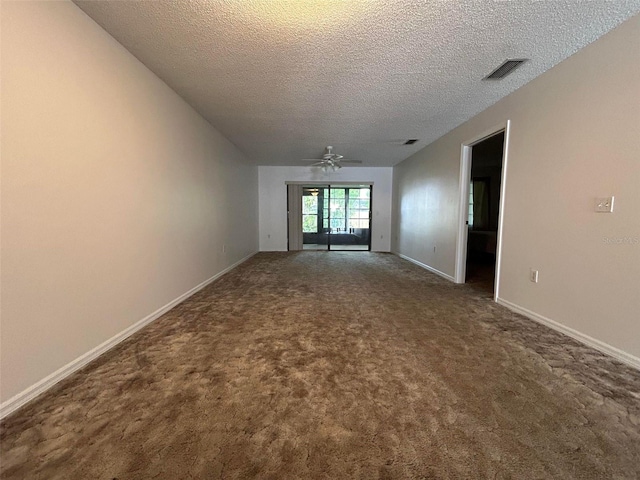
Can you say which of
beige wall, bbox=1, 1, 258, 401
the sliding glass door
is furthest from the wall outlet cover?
the sliding glass door

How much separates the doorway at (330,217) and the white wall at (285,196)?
0.20 meters

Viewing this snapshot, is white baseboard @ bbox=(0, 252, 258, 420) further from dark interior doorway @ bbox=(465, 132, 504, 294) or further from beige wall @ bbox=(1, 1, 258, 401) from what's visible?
dark interior doorway @ bbox=(465, 132, 504, 294)

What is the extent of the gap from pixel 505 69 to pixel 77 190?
11.8 feet

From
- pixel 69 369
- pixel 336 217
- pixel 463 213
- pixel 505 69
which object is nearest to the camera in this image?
pixel 69 369

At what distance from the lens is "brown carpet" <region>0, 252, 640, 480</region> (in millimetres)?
1088

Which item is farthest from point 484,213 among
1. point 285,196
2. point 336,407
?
point 336,407

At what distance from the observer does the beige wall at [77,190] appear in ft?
4.58

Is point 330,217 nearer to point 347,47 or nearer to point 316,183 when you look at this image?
point 316,183

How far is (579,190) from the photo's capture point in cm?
223

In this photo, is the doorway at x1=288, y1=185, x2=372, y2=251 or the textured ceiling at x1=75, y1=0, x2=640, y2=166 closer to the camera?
the textured ceiling at x1=75, y1=0, x2=640, y2=166

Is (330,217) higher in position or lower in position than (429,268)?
higher

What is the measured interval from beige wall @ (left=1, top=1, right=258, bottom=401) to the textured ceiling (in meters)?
0.34

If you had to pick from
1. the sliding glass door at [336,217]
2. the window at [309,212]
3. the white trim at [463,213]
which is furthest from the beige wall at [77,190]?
the sliding glass door at [336,217]

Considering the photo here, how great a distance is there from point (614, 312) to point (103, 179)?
12.5 ft
